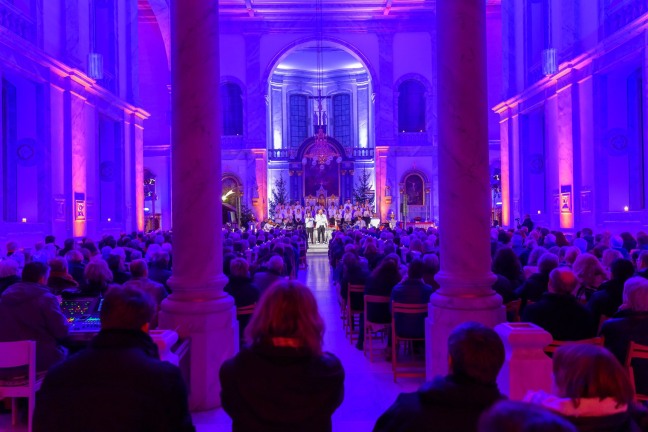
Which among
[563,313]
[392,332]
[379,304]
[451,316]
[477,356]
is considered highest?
[477,356]

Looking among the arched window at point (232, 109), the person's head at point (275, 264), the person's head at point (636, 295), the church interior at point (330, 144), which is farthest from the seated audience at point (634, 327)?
the arched window at point (232, 109)

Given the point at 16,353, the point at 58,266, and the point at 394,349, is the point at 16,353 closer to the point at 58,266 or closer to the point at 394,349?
the point at 58,266

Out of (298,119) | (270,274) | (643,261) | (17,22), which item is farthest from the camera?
(298,119)

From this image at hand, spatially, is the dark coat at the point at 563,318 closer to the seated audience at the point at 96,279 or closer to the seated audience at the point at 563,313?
the seated audience at the point at 563,313

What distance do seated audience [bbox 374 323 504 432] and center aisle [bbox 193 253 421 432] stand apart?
2467 millimetres

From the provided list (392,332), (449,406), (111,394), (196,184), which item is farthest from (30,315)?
(449,406)

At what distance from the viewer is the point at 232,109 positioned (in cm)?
2994

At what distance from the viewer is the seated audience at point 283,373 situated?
2543mm

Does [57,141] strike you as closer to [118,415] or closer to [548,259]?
[548,259]

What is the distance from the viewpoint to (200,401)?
198 inches

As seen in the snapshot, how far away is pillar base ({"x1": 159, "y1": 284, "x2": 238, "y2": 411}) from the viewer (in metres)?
5.04

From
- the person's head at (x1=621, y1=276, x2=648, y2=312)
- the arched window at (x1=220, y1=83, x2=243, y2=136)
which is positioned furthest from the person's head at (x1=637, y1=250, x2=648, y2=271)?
the arched window at (x1=220, y1=83, x2=243, y2=136)

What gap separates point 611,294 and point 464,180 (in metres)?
1.61

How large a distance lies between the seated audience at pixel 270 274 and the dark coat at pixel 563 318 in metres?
3.55
